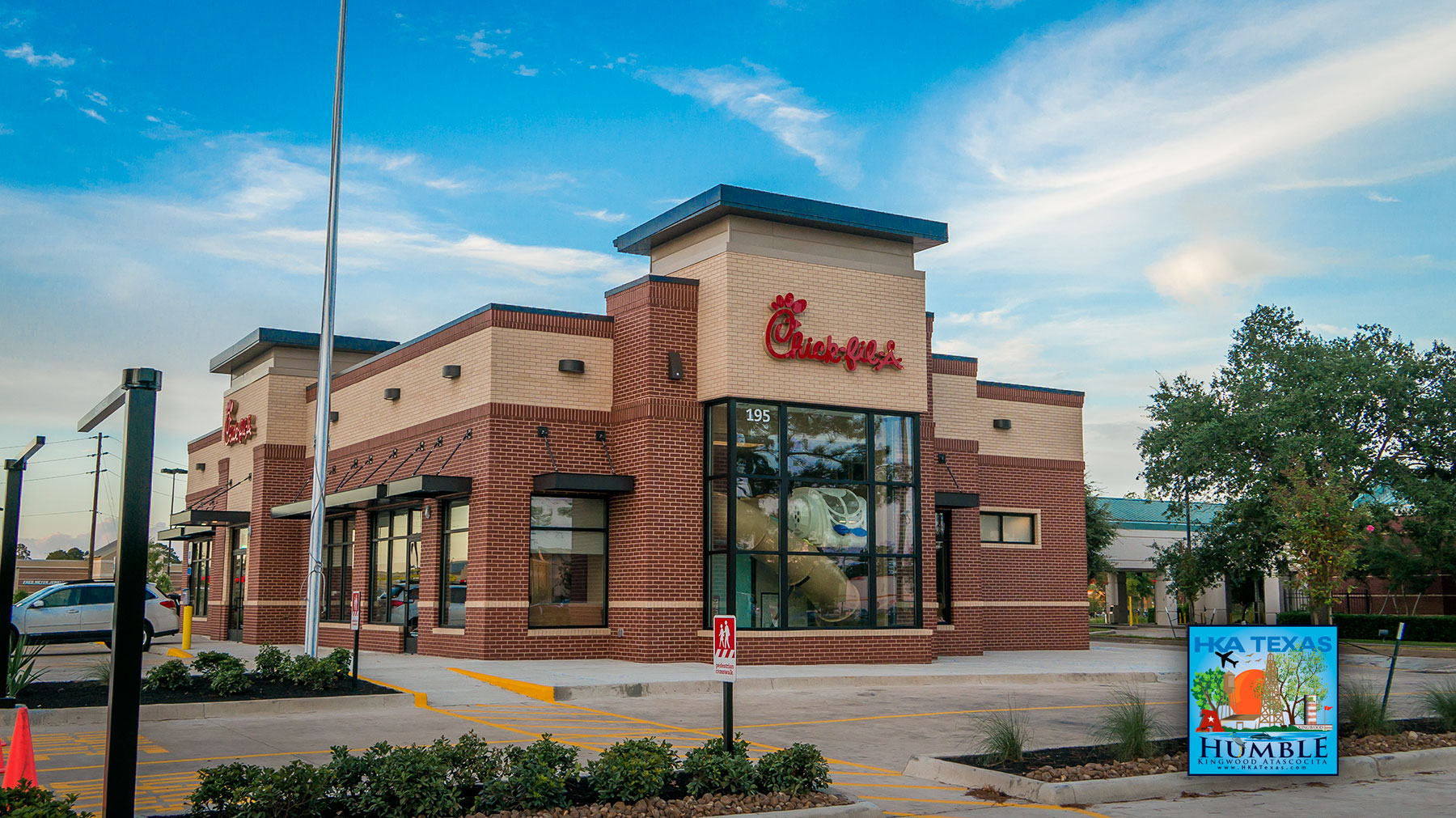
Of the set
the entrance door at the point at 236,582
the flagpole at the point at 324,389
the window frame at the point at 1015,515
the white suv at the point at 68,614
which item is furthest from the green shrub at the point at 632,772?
the entrance door at the point at 236,582

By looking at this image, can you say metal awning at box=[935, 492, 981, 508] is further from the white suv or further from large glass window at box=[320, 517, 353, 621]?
the white suv

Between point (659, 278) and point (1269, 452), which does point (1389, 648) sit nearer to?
point (1269, 452)

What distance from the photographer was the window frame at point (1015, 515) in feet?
100

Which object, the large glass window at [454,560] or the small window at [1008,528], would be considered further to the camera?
the small window at [1008,528]

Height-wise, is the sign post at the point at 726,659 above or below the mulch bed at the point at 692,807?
above

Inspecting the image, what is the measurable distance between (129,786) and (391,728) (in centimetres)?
798

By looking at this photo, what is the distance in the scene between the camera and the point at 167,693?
1619 cm

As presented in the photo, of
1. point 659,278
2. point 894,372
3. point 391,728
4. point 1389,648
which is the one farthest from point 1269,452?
point 391,728

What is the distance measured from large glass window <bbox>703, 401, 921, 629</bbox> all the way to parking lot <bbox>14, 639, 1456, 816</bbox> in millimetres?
3310

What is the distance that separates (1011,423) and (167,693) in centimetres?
2117

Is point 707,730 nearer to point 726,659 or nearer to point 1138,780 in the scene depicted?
point 726,659

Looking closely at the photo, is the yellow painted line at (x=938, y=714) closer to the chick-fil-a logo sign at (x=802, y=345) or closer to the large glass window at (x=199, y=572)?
the chick-fil-a logo sign at (x=802, y=345)

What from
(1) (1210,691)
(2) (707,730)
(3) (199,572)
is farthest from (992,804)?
(3) (199,572)

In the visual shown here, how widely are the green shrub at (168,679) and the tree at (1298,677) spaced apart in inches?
528
